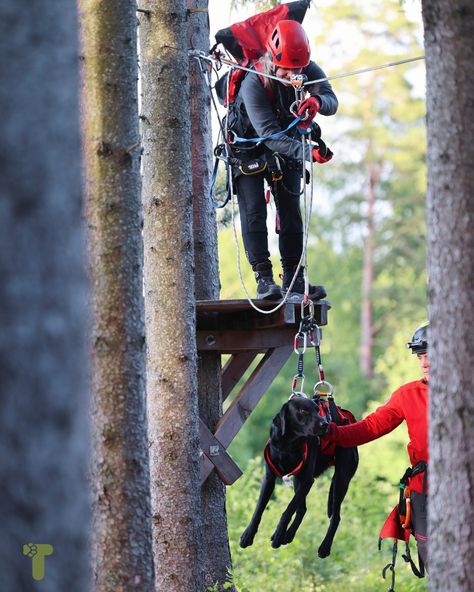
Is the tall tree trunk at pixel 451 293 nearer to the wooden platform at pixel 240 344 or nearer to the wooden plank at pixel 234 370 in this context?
the wooden platform at pixel 240 344

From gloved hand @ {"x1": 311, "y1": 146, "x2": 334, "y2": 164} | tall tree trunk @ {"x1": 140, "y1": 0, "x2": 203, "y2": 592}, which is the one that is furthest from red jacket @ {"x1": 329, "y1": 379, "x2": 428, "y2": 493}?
gloved hand @ {"x1": 311, "y1": 146, "x2": 334, "y2": 164}

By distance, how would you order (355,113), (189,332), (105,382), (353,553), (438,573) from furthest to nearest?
(355,113) < (353,553) < (189,332) < (105,382) < (438,573)

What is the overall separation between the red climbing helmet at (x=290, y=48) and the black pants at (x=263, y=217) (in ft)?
2.35

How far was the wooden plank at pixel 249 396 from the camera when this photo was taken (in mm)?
7383

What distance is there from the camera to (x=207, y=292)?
7.56 meters

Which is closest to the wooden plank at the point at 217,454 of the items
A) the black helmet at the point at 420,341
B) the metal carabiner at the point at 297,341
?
the metal carabiner at the point at 297,341

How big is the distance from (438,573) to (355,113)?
26.2 metres

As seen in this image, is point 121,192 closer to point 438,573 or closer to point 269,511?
point 438,573

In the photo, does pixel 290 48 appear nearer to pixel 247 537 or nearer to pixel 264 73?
pixel 264 73

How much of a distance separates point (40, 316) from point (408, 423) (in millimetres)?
4056

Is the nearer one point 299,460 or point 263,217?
point 299,460

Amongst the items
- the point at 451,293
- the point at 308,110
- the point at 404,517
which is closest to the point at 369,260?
the point at 308,110

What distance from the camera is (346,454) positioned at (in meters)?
6.46

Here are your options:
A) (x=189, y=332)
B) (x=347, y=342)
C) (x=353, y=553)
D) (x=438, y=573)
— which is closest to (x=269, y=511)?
(x=353, y=553)
